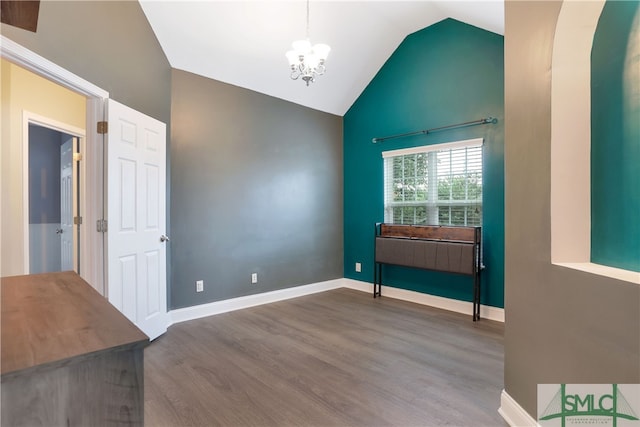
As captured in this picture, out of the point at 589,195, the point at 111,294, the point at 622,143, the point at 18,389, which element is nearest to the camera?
the point at 18,389

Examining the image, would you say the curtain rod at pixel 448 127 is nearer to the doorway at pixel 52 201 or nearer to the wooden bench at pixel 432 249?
the wooden bench at pixel 432 249

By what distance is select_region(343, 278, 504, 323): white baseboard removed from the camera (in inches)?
137

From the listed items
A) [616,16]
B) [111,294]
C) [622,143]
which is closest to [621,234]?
[622,143]

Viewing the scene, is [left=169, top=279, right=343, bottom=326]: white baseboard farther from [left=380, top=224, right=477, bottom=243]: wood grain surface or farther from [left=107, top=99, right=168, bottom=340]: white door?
[left=380, top=224, right=477, bottom=243]: wood grain surface

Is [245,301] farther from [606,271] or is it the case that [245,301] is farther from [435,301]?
[606,271]

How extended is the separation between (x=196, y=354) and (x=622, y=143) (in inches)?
118

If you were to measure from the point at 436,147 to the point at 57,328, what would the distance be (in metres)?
3.92

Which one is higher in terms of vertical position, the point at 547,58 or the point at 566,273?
the point at 547,58

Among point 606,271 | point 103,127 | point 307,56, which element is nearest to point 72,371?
point 606,271

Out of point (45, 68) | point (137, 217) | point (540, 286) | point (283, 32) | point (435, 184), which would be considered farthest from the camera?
point (435, 184)

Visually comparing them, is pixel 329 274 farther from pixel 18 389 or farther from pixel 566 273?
pixel 18 389

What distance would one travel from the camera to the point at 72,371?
2.12ft

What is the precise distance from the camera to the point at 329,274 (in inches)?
195

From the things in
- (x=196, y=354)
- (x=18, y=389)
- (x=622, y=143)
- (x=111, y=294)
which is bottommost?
(x=196, y=354)
